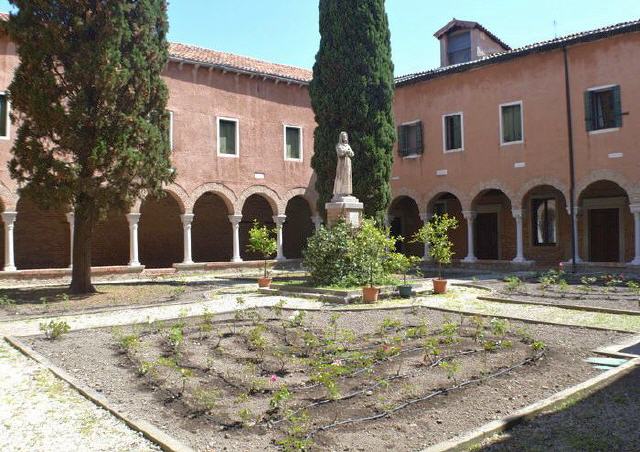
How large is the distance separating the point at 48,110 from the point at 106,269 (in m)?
7.28

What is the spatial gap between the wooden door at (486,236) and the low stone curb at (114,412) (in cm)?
1947

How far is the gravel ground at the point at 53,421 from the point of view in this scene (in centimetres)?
404

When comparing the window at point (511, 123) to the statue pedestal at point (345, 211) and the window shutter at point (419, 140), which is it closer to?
the window shutter at point (419, 140)

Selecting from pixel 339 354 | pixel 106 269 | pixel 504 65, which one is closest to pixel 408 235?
pixel 504 65

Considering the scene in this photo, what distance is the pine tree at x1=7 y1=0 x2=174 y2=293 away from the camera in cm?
1271

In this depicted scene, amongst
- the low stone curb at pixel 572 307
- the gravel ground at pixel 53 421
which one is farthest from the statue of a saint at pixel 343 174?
the gravel ground at pixel 53 421

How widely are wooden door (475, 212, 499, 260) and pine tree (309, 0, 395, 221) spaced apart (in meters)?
6.89

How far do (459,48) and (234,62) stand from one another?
34.1ft

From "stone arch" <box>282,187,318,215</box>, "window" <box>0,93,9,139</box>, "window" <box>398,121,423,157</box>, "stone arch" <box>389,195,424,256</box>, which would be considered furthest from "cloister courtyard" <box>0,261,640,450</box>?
"stone arch" <box>389,195,424,256</box>

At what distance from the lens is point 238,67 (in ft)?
71.9

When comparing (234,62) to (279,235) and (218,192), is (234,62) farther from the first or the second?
(279,235)

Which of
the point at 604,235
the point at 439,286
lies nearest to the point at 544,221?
the point at 604,235

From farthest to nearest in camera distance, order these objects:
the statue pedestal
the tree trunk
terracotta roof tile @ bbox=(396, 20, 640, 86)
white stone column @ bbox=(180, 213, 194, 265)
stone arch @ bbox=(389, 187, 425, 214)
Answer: stone arch @ bbox=(389, 187, 425, 214)
white stone column @ bbox=(180, 213, 194, 265)
terracotta roof tile @ bbox=(396, 20, 640, 86)
the statue pedestal
the tree trunk

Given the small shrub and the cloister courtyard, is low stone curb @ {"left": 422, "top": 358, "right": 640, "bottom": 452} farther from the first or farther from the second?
the small shrub
